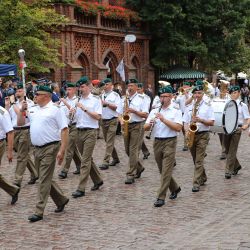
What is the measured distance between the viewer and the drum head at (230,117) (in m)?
12.2

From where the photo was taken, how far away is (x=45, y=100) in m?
9.22

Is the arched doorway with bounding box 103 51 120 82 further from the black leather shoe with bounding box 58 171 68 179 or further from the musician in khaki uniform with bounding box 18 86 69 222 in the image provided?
the musician in khaki uniform with bounding box 18 86 69 222

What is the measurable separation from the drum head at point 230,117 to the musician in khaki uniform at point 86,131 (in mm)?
2661

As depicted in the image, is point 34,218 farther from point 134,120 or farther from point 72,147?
point 134,120

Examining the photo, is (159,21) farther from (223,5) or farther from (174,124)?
(174,124)

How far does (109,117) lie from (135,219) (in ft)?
18.5

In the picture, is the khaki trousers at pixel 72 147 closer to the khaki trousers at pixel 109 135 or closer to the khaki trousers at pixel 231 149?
the khaki trousers at pixel 109 135

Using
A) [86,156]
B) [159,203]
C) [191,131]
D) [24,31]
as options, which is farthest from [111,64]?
[159,203]

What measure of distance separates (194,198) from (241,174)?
2.79 m

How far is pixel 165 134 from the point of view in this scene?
10.0 m

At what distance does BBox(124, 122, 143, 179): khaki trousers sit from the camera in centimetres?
1228

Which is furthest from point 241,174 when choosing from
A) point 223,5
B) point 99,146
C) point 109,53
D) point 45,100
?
point 223,5

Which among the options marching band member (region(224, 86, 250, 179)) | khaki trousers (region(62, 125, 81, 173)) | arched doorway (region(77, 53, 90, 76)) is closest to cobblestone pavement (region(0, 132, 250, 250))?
marching band member (region(224, 86, 250, 179))

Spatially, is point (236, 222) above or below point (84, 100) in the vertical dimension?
below
